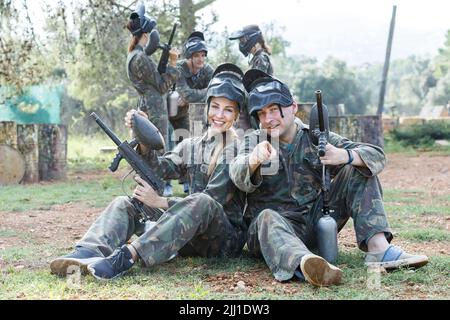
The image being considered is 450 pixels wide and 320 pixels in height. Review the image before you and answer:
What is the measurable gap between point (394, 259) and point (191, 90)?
456 centimetres

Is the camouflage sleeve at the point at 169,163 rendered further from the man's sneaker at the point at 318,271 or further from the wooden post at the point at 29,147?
the wooden post at the point at 29,147

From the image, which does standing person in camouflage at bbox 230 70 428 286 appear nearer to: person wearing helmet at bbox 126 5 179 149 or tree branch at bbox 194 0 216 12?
person wearing helmet at bbox 126 5 179 149

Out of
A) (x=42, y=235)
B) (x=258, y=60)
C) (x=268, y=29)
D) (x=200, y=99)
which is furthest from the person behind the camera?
(x=268, y=29)

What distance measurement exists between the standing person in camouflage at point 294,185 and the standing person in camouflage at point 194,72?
12.3ft

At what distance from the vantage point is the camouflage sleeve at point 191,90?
7.87 metres

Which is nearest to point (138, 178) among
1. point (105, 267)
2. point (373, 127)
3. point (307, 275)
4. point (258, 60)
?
point (105, 267)

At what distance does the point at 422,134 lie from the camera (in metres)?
15.3

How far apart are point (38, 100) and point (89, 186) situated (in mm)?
6268

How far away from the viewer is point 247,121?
5.79 meters

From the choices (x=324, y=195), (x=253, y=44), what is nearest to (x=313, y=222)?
(x=324, y=195)

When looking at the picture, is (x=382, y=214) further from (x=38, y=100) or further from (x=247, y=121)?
(x=38, y=100)

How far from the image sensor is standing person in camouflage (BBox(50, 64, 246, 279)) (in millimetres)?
3615

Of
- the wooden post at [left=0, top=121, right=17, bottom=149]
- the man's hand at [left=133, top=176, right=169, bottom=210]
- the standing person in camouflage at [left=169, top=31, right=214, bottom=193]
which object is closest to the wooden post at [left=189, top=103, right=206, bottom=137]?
the standing person in camouflage at [left=169, top=31, right=214, bottom=193]

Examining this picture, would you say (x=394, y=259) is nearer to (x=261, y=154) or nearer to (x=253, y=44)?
(x=261, y=154)
